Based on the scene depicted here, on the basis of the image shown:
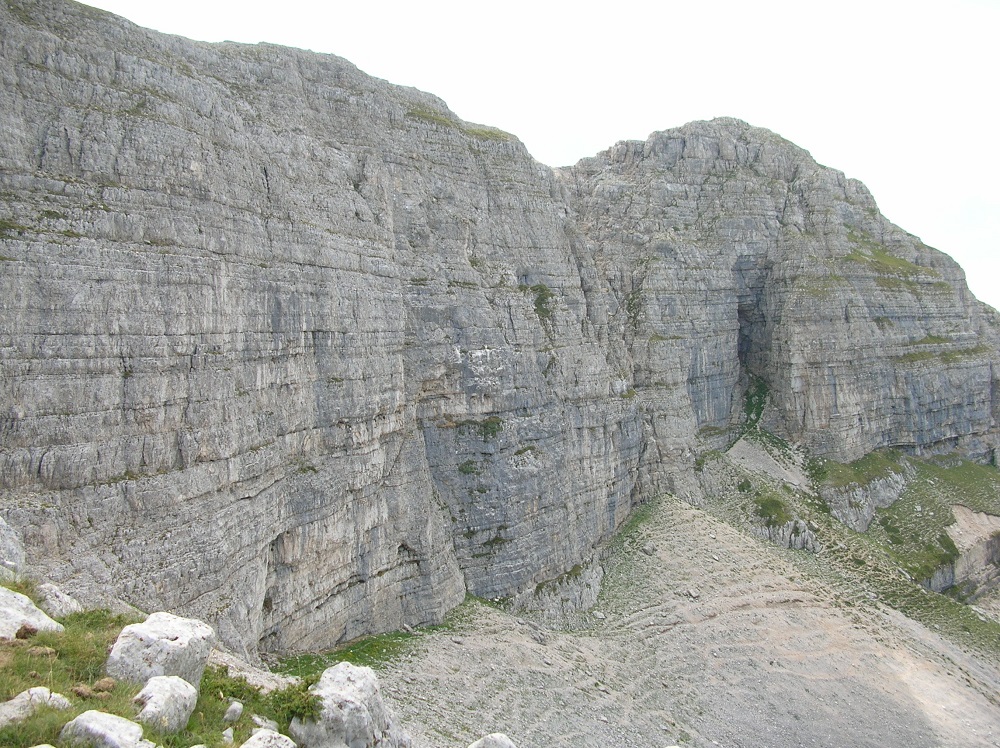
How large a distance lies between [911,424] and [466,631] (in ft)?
156

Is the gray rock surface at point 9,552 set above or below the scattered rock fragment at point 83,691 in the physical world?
above

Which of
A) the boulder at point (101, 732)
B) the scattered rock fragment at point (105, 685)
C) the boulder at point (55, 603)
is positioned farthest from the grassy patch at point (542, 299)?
the boulder at point (101, 732)

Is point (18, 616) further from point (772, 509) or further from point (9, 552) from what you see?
point (772, 509)

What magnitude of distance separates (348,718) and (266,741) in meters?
2.49

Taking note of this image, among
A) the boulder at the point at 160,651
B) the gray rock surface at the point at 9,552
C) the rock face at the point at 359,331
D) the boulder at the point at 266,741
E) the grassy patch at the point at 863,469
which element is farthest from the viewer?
the grassy patch at the point at 863,469

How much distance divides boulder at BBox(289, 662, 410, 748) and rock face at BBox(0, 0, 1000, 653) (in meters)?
7.78

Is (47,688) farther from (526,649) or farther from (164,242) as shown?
(526,649)

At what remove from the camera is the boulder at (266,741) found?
11.0 metres

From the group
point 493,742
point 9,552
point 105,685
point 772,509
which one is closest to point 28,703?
point 105,685

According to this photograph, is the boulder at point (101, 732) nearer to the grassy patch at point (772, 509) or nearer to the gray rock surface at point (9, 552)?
the gray rock surface at point (9, 552)

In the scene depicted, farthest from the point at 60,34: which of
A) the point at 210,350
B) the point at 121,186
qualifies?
the point at 210,350

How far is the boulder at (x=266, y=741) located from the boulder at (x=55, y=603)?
4997mm

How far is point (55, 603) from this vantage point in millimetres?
13719

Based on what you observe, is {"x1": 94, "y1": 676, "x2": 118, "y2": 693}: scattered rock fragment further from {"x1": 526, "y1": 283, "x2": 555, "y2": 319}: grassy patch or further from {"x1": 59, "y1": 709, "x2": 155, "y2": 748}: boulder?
{"x1": 526, "y1": 283, "x2": 555, "y2": 319}: grassy patch
